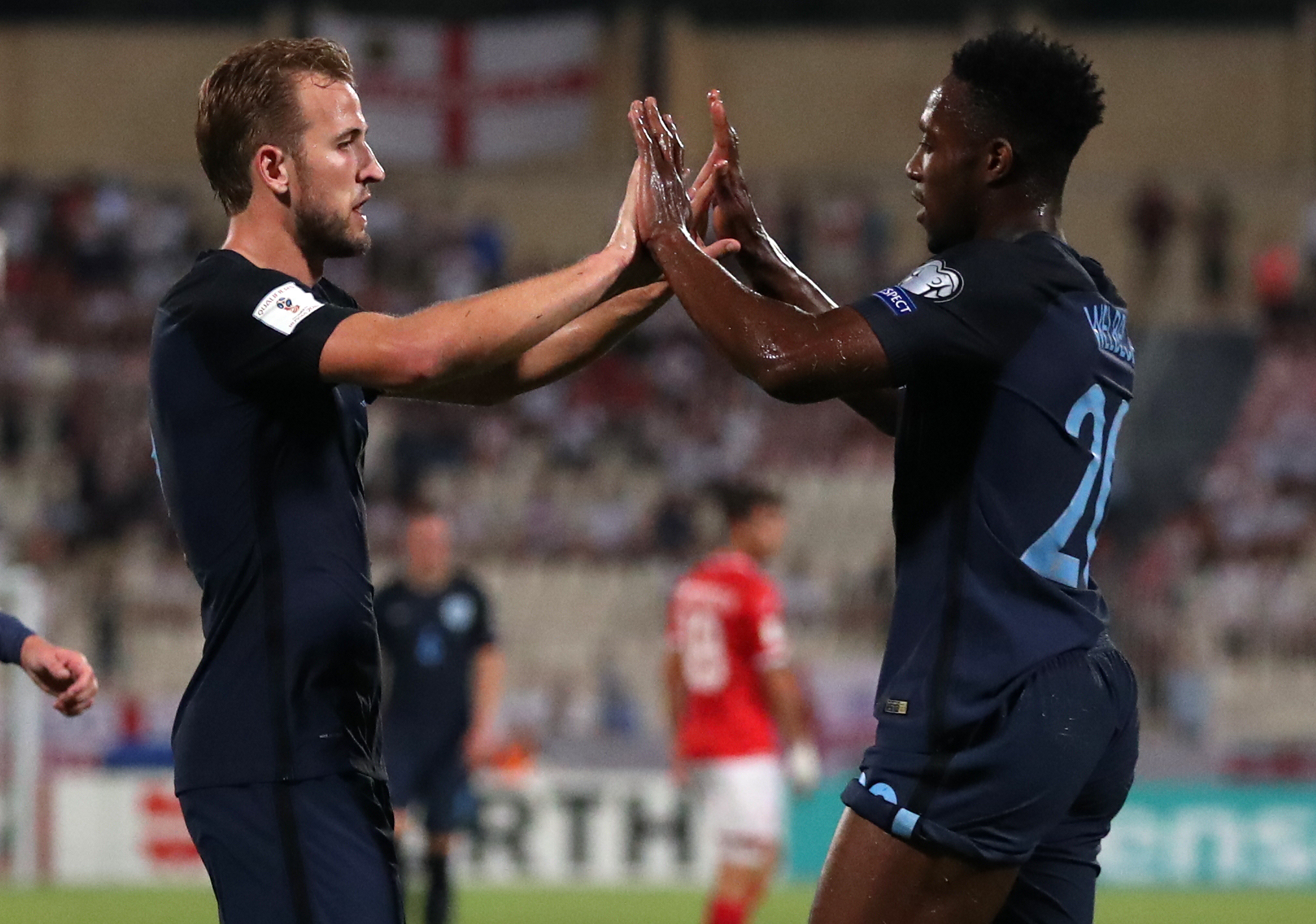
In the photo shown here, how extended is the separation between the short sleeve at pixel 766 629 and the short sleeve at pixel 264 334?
6.21 meters

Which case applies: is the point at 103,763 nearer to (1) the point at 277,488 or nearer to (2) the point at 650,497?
(2) the point at 650,497

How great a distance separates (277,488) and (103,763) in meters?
12.2

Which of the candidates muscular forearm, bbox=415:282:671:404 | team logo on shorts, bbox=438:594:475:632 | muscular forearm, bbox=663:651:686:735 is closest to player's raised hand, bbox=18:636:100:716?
muscular forearm, bbox=415:282:671:404

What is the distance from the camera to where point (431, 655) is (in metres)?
10.0

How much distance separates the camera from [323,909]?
338 cm

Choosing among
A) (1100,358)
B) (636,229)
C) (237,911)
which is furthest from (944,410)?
(237,911)

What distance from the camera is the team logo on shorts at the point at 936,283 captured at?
12.0 ft

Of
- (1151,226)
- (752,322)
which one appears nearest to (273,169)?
(752,322)

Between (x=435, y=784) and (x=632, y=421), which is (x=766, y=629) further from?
(x=632, y=421)

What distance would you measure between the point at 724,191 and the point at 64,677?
195cm

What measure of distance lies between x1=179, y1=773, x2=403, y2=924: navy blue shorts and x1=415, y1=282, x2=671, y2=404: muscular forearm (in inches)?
36.5

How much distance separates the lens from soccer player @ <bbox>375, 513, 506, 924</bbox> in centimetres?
980

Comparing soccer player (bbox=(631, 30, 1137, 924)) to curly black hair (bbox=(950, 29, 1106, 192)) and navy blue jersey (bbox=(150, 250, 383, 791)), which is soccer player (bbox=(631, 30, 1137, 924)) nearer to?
curly black hair (bbox=(950, 29, 1106, 192))

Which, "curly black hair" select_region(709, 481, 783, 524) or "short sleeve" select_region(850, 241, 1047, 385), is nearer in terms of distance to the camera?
"short sleeve" select_region(850, 241, 1047, 385)
